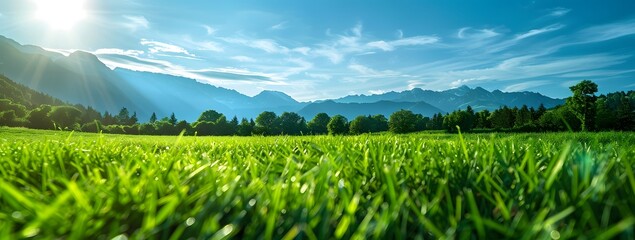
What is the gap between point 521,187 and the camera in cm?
158

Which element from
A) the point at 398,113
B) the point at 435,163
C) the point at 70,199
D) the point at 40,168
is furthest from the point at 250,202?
the point at 398,113

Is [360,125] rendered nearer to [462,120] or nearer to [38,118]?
[462,120]

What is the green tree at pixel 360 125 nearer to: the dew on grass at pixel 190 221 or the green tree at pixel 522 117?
the green tree at pixel 522 117

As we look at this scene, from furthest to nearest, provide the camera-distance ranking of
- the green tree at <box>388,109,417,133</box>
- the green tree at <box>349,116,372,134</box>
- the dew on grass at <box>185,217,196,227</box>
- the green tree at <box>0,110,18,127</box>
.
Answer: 1. the green tree at <box>349,116,372,134</box>
2. the green tree at <box>388,109,417,133</box>
3. the green tree at <box>0,110,18,127</box>
4. the dew on grass at <box>185,217,196,227</box>

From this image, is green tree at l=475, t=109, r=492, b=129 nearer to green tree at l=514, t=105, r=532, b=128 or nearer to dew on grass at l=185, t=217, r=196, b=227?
green tree at l=514, t=105, r=532, b=128

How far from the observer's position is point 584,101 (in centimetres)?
12000

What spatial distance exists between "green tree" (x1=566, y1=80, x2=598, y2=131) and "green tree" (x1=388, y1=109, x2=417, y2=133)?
5396 cm

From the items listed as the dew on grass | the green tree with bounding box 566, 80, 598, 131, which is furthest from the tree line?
the dew on grass

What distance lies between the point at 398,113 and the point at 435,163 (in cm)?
16697

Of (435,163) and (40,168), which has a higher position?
(435,163)

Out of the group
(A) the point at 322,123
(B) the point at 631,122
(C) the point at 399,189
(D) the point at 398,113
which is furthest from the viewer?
(A) the point at 322,123

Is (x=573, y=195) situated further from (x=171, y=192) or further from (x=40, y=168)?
(x=40, y=168)

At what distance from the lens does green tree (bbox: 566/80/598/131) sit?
11950 cm

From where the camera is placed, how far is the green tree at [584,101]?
120m
